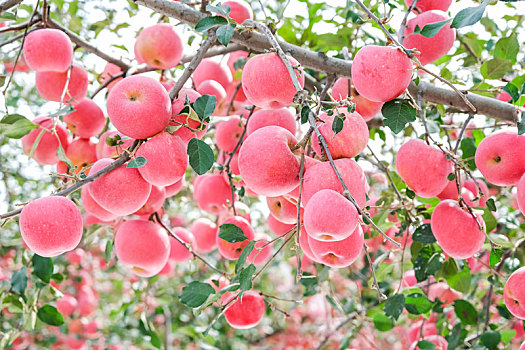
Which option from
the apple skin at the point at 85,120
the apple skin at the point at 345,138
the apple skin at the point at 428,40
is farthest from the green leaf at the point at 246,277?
the apple skin at the point at 85,120

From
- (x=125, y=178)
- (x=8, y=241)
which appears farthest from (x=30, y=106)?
(x=125, y=178)

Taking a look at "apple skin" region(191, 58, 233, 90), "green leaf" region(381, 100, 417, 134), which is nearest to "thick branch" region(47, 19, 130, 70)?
"apple skin" region(191, 58, 233, 90)

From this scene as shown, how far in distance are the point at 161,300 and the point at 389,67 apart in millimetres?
1614

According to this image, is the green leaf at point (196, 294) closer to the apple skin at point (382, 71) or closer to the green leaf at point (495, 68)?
the apple skin at point (382, 71)

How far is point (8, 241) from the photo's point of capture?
58.7 inches

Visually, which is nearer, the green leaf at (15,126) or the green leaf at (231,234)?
the green leaf at (231,234)

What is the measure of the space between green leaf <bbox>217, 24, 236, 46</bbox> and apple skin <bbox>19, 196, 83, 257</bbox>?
40 centimetres

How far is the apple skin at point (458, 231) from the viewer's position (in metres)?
0.97

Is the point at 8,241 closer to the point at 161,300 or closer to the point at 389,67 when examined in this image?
the point at 161,300

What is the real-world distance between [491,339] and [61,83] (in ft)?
4.53

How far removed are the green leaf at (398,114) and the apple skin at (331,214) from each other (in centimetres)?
24

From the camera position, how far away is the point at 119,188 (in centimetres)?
85

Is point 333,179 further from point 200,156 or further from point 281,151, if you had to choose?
point 200,156

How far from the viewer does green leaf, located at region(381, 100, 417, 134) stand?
0.81 m
